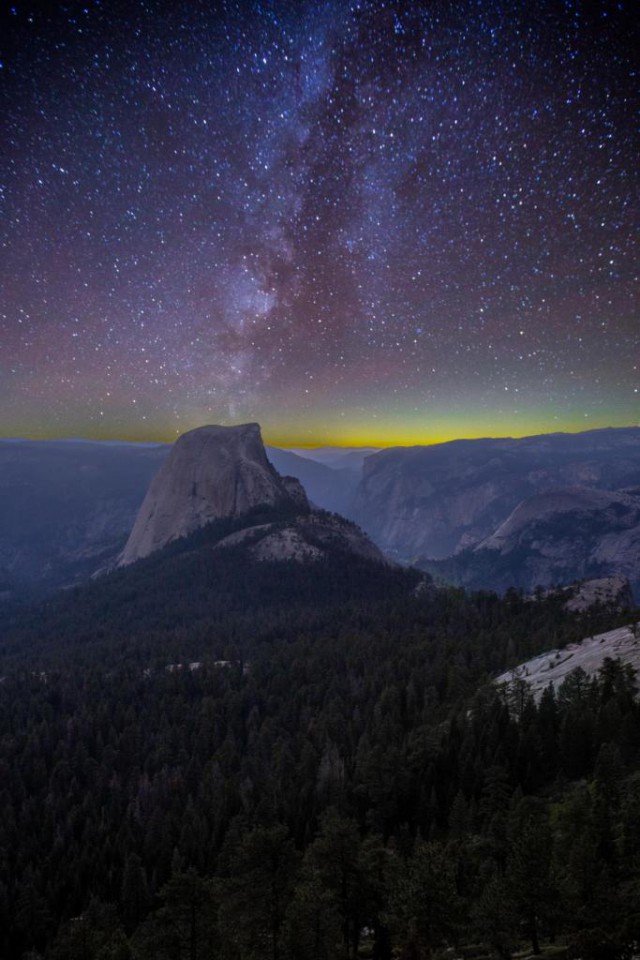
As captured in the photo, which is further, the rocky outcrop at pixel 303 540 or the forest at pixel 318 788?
the rocky outcrop at pixel 303 540

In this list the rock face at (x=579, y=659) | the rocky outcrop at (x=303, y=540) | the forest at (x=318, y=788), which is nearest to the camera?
the forest at (x=318, y=788)

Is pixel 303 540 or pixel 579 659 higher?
pixel 579 659

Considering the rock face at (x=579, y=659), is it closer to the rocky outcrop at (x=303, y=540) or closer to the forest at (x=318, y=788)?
the forest at (x=318, y=788)

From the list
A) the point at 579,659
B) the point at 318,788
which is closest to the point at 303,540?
the point at 579,659

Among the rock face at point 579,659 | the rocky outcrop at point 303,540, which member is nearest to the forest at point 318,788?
the rock face at point 579,659

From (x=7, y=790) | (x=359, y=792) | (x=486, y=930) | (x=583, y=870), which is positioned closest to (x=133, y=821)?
(x=7, y=790)

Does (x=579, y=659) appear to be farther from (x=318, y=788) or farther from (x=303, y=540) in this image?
(x=303, y=540)

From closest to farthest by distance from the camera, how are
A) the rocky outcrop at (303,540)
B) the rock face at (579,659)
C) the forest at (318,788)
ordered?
1. the forest at (318,788)
2. the rock face at (579,659)
3. the rocky outcrop at (303,540)

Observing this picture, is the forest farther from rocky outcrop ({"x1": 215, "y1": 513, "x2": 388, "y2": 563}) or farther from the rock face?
rocky outcrop ({"x1": 215, "y1": 513, "x2": 388, "y2": 563})

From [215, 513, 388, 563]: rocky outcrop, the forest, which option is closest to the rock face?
the forest
